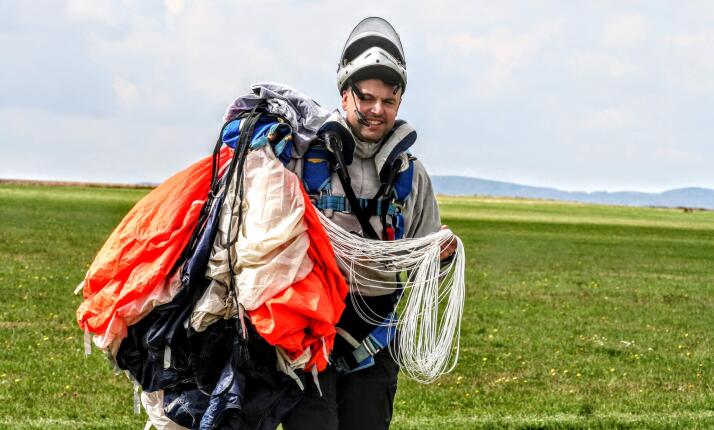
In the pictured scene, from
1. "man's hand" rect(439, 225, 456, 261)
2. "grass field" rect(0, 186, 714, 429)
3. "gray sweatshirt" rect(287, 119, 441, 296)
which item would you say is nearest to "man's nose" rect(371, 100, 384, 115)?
"gray sweatshirt" rect(287, 119, 441, 296)

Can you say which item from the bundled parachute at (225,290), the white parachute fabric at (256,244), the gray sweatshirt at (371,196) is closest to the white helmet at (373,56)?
the gray sweatshirt at (371,196)

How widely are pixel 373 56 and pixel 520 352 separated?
7082mm

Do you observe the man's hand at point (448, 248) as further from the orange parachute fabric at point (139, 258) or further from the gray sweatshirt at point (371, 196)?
the orange parachute fabric at point (139, 258)

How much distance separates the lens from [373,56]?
326 centimetres

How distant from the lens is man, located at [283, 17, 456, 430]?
325 centimetres

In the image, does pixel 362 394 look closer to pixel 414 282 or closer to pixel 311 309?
pixel 414 282

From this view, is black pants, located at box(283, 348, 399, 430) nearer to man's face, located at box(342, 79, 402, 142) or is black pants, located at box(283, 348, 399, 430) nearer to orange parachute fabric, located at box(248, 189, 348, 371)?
orange parachute fabric, located at box(248, 189, 348, 371)

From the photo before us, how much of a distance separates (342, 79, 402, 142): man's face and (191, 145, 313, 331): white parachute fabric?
1.34 feet

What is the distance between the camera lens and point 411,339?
136 inches

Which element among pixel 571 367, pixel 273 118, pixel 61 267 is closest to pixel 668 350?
pixel 571 367

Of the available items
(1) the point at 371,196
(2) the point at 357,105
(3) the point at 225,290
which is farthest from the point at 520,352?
(3) the point at 225,290

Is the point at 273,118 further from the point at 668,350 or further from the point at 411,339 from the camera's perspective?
the point at 668,350

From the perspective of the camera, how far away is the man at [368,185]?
3.25 metres

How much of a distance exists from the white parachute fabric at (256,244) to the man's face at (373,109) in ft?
1.34
